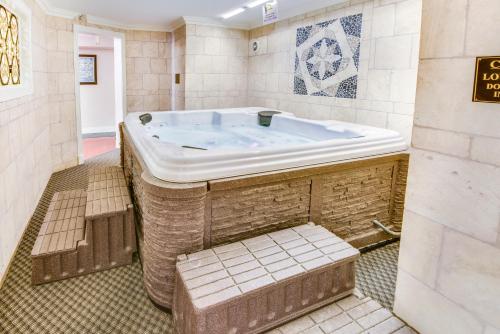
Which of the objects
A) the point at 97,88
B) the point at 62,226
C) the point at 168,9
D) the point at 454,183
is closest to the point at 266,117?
the point at 168,9

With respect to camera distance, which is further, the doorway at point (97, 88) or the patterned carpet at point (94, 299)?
the doorway at point (97, 88)

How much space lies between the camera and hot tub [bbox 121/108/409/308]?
162 cm

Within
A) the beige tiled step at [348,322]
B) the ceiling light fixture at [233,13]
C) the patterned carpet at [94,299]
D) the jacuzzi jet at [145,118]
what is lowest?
the patterned carpet at [94,299]

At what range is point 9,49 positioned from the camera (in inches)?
85.0

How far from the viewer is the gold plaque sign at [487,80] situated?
101 cm

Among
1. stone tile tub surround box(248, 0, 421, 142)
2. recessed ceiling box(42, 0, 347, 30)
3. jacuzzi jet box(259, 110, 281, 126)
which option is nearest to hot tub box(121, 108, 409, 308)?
stone tile tub surround box(248, 0, 421, 142)

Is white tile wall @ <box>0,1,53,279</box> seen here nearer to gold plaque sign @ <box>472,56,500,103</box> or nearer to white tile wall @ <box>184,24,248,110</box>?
white tile wall @ <box>184,24,248,110</box>

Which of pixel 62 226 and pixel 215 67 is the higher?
pixel 215 67

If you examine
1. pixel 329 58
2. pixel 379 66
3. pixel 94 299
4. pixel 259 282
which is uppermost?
pixel 329 58

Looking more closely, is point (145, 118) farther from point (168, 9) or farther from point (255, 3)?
point (255, 3)

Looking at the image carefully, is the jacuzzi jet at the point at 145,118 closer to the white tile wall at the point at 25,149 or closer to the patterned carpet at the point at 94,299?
the white tile wall at the point at 25,149

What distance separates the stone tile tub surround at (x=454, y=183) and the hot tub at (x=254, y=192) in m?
0.71

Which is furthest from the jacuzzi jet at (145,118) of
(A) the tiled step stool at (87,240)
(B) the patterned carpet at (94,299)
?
(B) the patterned carpet at (94,299)

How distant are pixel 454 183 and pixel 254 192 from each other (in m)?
0.92
